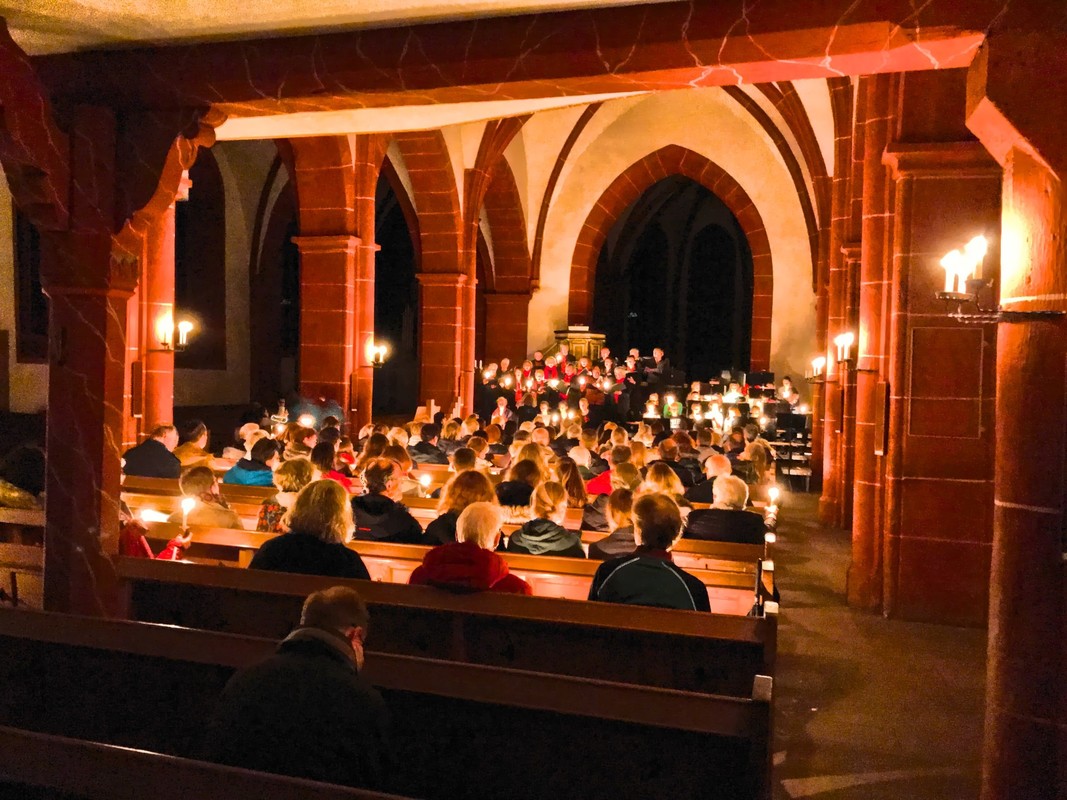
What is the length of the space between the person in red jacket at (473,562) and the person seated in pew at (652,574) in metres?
0.42

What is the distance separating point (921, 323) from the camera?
6578mm

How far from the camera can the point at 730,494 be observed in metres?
5.90

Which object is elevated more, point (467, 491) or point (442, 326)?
point (442, 326)

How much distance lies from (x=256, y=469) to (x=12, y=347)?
377 inches

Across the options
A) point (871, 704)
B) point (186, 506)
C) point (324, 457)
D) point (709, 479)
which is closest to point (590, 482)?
point (709, 479)

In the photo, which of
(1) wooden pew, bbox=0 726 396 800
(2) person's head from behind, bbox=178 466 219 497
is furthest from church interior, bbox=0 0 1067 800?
(2) person's head from behind, bbox=178 466 219 497

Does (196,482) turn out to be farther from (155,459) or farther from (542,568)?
(542,568)

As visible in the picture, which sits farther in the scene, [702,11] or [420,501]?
[420,501]

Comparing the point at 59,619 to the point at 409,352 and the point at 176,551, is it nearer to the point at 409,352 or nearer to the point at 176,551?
the point at 176,551

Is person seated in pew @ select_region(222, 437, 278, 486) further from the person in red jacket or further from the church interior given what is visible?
the person in red jacket

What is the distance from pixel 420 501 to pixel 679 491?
2.13 metres

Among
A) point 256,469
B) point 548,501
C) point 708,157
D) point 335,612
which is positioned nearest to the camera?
point 335,612

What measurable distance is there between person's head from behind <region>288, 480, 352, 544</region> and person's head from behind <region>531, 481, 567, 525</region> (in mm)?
1404

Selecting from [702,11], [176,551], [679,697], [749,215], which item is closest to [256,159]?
[749,215]
